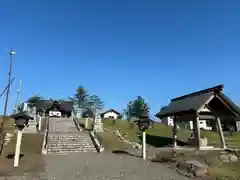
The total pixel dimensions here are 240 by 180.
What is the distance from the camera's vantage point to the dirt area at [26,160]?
33.4ft

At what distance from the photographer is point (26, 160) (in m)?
12.9

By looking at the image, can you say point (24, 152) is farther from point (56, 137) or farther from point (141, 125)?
point (141, 125)

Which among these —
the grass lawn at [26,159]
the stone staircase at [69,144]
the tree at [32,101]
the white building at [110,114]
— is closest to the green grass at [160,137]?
the stone staircase at [69,144]

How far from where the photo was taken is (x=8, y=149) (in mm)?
16500

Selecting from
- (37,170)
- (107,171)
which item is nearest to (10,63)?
(37,170)

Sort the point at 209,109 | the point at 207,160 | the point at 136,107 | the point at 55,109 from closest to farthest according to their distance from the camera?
the point at 207,160 → the point at 209,109 → the point at 55,109 → the point at 136,107

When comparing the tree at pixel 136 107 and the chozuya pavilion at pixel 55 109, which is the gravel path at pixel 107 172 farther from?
the tree at pixel 136 107

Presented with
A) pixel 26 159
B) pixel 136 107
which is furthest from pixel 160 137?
pixel 136 107

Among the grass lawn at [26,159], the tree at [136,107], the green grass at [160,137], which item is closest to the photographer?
the grass lawn at [26,159]

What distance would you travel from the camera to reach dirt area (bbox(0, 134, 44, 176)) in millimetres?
10184

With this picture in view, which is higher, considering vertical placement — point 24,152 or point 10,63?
point 10,63

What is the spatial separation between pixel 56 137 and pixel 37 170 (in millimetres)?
9844

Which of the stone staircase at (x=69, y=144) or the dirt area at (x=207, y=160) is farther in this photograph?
the stone staircase at (x=69, y=144)

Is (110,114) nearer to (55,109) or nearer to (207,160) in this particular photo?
(55,109)
